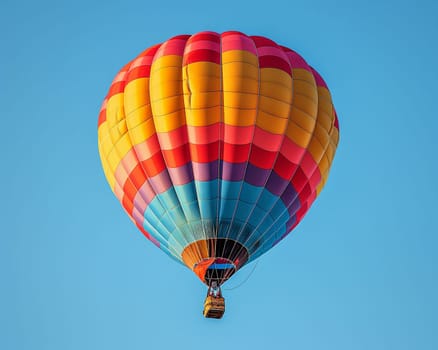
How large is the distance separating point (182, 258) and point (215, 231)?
103 centimetres

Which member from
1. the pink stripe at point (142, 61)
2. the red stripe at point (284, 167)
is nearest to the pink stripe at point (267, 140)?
the red stripe at point (284, 167)

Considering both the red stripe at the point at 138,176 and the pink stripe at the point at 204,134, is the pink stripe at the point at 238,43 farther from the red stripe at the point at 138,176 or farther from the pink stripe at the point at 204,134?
the red stripe at the point at 138,176

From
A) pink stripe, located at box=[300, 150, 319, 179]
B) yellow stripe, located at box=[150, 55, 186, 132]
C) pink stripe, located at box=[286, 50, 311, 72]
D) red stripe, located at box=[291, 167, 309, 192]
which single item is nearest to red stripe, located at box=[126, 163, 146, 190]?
yellow stripe, located at box=[150, 55, 186, 132]

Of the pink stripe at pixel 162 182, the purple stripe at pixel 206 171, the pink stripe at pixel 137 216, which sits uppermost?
the purple stripe at pixel 206 171

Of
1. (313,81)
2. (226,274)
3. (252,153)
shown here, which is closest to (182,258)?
(226,274)

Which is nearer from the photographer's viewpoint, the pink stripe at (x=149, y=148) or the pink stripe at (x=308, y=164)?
the pink stripe at (x=149, y=148)

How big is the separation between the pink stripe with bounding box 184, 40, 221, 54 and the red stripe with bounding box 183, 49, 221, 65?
111 millimetres

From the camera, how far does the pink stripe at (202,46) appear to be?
925 inches

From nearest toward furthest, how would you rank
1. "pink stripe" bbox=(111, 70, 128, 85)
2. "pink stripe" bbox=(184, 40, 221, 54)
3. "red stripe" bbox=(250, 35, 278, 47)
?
"pink stripe" bbox=(184, 40, 221, 54), "red stripe" bbox=(250, 35, 278, 47), "pink stripe" bbox=(111, 70, 128, 85)

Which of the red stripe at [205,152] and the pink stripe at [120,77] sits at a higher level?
the pink stripe at [120,77]

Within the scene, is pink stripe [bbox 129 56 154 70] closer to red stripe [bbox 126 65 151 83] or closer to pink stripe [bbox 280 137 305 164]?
red stripe [bbox 126 65 151 83]

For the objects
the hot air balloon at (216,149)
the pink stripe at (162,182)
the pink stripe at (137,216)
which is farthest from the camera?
the pink stripe at (137,216)

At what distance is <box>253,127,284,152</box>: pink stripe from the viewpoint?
22.8 m

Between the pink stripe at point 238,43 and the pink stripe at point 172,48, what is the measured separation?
0.86 meters
